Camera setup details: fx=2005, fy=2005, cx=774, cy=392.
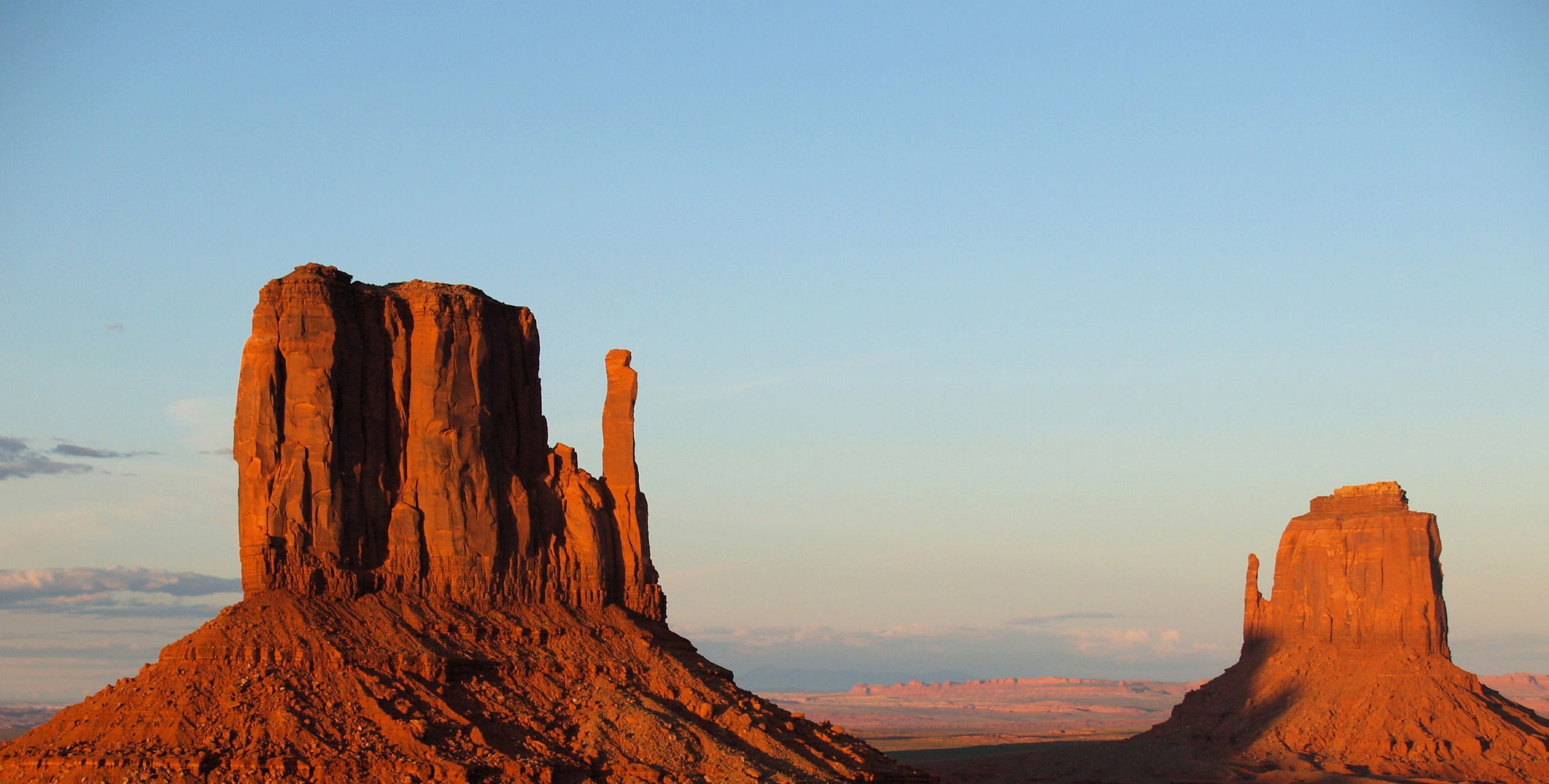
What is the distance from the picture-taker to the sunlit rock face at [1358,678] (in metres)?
120

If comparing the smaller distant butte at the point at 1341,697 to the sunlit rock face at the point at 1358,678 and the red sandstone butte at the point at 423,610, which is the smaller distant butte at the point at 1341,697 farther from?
the red sandstone butte at the point at 423,610

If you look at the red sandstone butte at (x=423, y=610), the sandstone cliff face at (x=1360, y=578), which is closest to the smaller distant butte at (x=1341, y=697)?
the sandstone cliff face at (x=1360, y=578)

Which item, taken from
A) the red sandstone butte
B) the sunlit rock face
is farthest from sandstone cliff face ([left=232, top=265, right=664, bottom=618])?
the sunlit rock face

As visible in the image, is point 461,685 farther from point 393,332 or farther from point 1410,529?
point 1410,529

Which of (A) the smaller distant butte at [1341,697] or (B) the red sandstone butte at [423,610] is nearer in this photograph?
(B) the red sandstone butte at [423,610]

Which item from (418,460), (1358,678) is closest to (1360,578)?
(1358,678)

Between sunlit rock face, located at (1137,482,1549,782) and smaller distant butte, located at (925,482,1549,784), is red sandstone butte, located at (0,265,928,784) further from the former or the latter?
sunlit rock face, located at (1137,482,1549,782)

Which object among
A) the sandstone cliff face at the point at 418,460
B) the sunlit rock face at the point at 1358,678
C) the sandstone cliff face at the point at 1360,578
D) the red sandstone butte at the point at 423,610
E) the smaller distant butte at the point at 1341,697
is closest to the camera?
the red sandstone butte at the point at 423,610

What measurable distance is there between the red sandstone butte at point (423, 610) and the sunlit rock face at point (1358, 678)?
50089 mm

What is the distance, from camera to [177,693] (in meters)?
66.3

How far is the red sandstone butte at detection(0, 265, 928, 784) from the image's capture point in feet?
214

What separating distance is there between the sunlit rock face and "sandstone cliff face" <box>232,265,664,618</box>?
180 feet

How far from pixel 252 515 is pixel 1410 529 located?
270ft

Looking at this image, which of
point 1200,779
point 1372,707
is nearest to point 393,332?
point 1200,779
